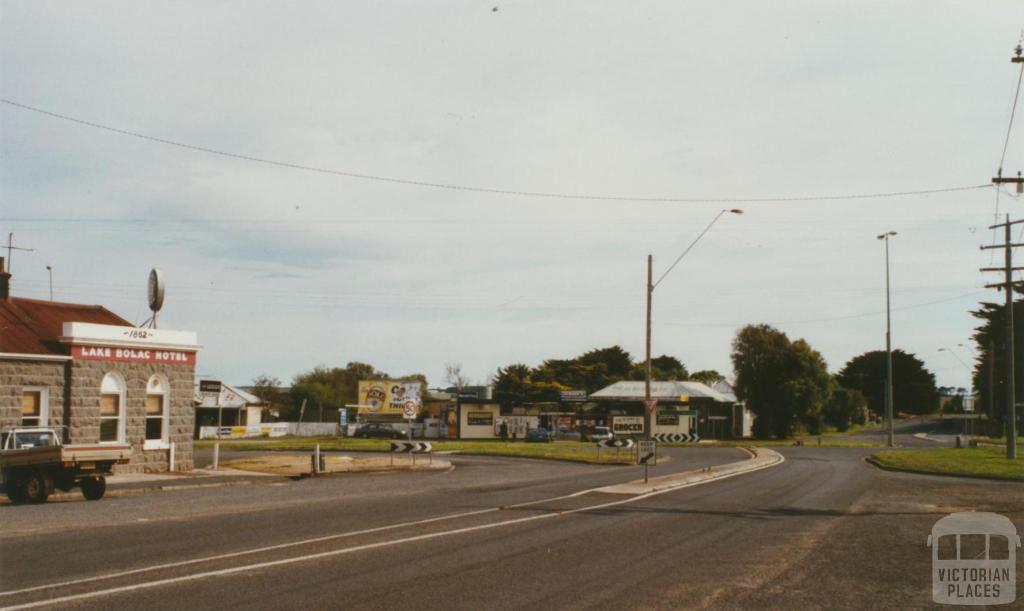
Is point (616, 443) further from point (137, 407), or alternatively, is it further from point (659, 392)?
point (659, 392)

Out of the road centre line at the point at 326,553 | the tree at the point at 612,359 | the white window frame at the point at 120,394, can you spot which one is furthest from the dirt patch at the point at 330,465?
the tree at the point at 612,359

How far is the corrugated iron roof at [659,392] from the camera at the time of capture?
83.2 meters

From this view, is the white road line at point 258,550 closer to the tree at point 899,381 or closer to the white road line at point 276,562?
the white road line at point 276,562

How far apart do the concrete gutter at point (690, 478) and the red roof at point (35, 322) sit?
18.4 metres

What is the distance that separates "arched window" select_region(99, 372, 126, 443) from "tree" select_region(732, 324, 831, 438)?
224 ft

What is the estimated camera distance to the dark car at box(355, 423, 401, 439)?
7975 centimetres

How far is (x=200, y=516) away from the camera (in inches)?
747

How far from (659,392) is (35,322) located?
6341 cm

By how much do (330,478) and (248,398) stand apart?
6393 cm

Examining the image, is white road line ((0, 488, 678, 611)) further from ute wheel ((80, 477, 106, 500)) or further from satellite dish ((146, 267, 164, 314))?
satellite dish ((146, 267, 164, 314))

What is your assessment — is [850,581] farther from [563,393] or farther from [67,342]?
[563,393]

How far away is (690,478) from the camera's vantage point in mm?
31547

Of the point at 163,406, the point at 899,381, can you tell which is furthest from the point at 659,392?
the point at 899,381
